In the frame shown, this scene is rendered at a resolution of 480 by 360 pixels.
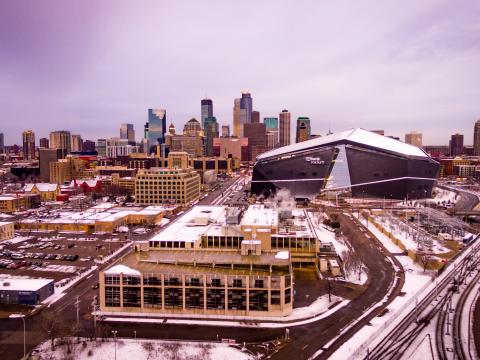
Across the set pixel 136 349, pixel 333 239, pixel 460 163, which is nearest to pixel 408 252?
pixel 333 239

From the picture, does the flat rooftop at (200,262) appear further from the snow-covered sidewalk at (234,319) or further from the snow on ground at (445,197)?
the snow on ground at (445,197)

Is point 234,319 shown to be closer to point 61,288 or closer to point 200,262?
point 200,262

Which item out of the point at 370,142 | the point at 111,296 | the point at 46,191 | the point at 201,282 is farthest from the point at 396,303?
the point at 46,191

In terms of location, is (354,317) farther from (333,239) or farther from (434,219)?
(434,219)

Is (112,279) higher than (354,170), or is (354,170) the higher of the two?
(354,170)

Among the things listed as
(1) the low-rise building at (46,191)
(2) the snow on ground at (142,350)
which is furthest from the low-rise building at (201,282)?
(1) the low-rise building at (46,191)

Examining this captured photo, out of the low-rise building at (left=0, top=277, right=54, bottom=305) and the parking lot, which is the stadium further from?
the low-rise building at (left=0, top=277, right=54, bottom=305)
